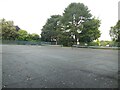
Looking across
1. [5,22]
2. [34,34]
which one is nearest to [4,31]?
[5,22]

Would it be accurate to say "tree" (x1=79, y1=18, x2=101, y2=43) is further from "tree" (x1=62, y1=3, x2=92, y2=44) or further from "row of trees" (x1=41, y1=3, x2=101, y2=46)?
"tree" (x1=62, y1=3, x2=92, y2=44)

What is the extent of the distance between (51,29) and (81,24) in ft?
65.5

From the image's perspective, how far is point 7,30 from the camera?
61438 mm

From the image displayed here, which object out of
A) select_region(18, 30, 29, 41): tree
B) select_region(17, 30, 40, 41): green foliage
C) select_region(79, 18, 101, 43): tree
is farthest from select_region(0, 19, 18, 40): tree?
select_region(79, 18, 101, 43): tree

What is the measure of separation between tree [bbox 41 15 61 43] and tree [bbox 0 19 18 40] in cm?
1042

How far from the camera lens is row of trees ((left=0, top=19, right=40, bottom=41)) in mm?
61531

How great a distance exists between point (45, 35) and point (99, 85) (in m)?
57.1

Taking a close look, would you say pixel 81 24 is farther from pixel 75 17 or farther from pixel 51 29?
pixel 51 29

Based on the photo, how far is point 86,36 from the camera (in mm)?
39656

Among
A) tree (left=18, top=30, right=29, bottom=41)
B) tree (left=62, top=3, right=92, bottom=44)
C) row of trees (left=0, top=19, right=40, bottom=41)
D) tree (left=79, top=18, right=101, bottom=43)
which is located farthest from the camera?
tree (left=18, top=30, right=29, bottom=41)

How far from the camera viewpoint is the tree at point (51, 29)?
58.6 metres

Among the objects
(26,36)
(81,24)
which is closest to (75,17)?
(81,24)

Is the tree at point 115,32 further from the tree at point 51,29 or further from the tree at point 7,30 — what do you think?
the tree at point 7,30

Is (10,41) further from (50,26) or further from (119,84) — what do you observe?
(119,84)
